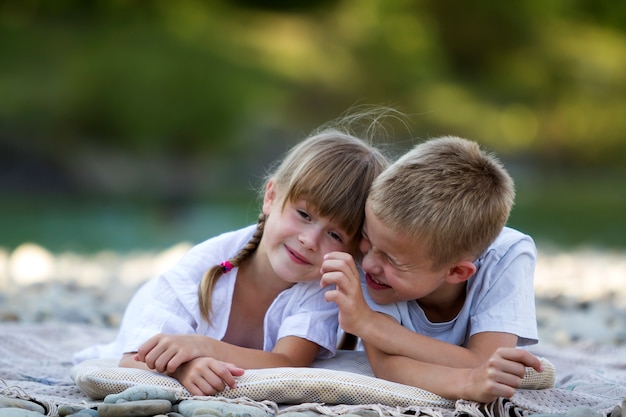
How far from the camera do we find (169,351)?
69.5 inches

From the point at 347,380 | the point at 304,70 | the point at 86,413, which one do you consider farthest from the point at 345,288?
the point at 304,70

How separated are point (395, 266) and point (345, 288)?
0.12m

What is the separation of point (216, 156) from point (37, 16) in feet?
12.0

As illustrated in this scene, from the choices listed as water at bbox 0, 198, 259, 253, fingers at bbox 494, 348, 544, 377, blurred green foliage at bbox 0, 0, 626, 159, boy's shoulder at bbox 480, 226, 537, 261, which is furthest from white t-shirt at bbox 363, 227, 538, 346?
blurred green foliage at bbox 0, 0, 626, 159

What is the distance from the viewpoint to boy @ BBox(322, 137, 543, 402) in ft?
5.77

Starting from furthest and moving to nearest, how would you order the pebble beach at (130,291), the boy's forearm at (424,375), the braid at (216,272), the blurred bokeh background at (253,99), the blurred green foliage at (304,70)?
1. the blurred green foliage at (304,70)
2. the blurred bokeh background at (253,99)
3. the pebble beach at (130,291)
4. the braid at (216,272)
5. the boy's forearm at (424,375)

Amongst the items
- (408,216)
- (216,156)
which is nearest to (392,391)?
(408,216)

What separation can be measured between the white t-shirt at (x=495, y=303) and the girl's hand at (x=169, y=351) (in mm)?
403

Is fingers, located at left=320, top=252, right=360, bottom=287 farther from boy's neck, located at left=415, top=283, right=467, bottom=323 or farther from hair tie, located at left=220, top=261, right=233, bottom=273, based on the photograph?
hair tie, located at left=220, top=261, right=233, bottom=273

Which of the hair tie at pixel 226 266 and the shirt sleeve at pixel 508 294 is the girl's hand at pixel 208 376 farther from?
the shirt sleeve at pixel 508 294

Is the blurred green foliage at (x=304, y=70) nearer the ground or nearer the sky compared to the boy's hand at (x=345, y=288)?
nearer the sky

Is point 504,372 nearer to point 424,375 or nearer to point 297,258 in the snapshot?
point 424,375

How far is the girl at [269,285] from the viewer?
1.81m

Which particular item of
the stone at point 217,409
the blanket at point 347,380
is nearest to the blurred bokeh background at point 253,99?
the blanket at point 347,380
